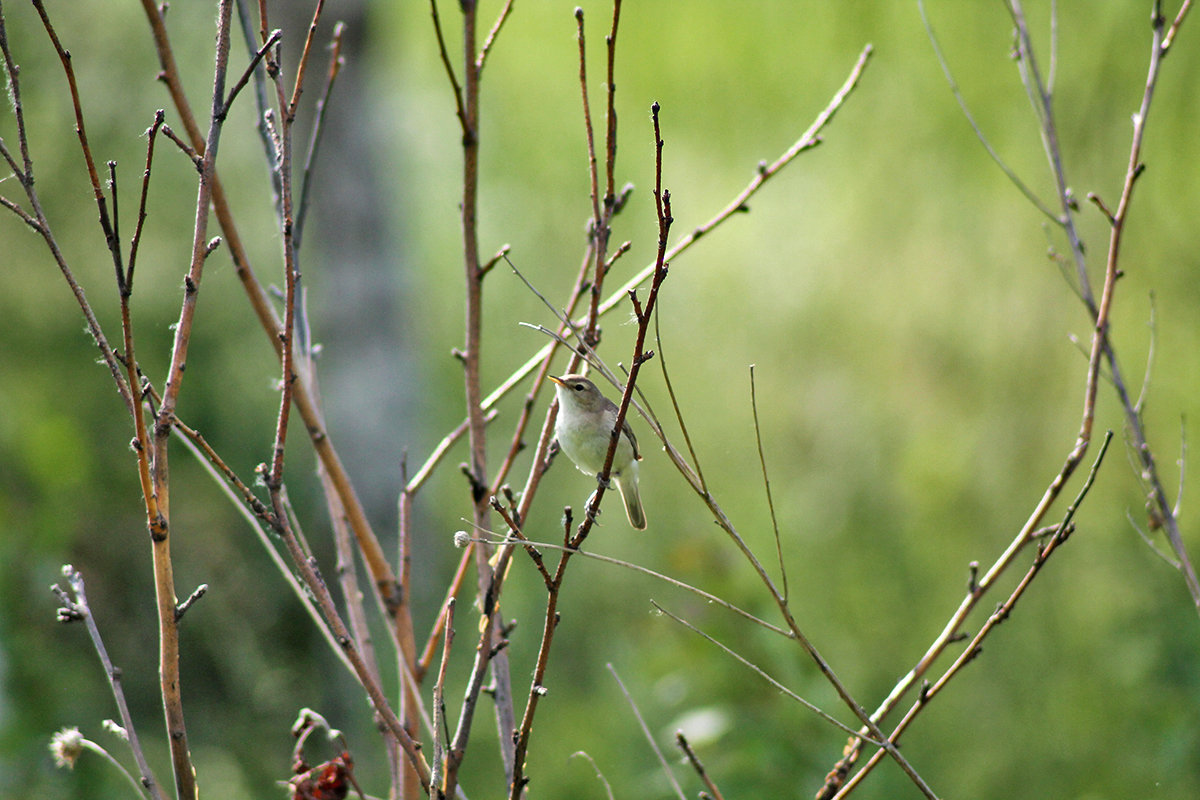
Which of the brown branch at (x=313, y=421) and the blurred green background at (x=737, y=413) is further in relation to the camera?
the blurred green background at (x=737, y=413)

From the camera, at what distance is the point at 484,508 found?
1120 mm

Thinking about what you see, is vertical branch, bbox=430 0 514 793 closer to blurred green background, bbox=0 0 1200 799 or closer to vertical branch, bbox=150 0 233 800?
vertical branch, bbox=150 0 233 800

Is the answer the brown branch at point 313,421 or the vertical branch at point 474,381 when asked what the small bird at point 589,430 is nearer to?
the brown branch at point 313,421

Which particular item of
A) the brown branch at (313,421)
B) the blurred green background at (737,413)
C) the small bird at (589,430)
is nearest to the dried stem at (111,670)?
the brown branch at (313,421)

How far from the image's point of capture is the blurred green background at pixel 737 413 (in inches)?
132

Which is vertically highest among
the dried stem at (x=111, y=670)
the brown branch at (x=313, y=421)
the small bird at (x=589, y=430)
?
the small bird at (x=589, y=430)

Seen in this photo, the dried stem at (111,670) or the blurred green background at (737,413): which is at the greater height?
the blurred green background at (737,413)

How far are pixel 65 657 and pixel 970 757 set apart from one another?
11.7 ft

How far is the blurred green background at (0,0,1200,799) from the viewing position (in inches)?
132

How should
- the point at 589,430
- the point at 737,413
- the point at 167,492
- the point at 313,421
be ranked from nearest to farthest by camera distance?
the point at 167,492 → the point at 313,421 → the point at 589,430 → the point at 737,413

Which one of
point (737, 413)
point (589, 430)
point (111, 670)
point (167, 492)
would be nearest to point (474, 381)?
point (167, 492)

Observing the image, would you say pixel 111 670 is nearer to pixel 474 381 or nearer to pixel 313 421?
pixel 313 421

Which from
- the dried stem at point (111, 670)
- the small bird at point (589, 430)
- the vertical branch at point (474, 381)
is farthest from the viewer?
the small bird at point (589, 430)

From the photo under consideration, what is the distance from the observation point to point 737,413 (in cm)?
644
